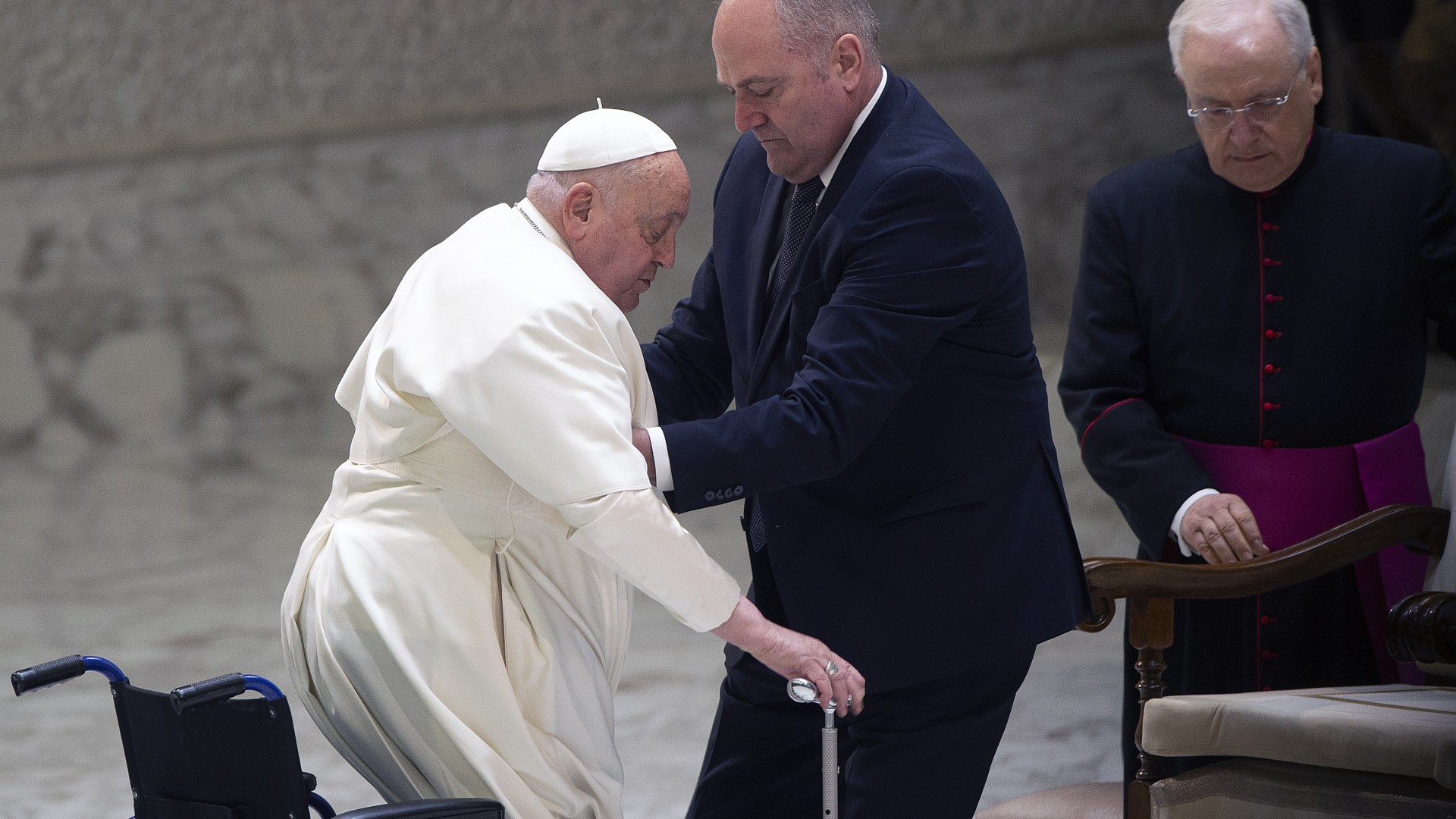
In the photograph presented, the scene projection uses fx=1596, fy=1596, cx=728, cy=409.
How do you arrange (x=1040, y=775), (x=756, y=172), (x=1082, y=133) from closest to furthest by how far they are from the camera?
(x=756, y=172), (x=1040, y=775), (x=1082, y=133)

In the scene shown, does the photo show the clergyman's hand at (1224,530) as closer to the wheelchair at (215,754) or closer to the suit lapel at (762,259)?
the suit lapel at (762,259)

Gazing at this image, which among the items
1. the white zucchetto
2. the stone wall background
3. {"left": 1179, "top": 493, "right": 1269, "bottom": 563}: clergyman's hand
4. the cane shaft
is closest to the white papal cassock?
the white zucchetto

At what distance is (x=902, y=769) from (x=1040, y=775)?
1.77 meters

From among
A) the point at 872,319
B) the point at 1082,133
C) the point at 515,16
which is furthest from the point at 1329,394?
the point at 515,16

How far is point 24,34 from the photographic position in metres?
8.15

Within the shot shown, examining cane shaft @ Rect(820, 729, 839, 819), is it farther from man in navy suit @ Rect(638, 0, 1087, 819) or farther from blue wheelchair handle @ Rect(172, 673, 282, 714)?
blue wheelchair handle @ Rect(172, 673, 282, 714)

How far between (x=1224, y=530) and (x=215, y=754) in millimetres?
1720

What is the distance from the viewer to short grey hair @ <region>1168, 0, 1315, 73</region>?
9.07 feet

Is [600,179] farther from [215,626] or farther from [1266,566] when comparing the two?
[215,626]

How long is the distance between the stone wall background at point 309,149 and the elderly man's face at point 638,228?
209 inches

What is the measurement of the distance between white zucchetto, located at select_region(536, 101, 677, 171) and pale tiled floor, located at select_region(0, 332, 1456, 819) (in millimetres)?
866

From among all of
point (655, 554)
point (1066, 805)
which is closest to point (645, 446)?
point (655, 554)

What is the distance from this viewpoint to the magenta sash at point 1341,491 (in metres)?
2.93

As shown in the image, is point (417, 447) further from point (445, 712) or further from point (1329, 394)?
point (1329, 394)
